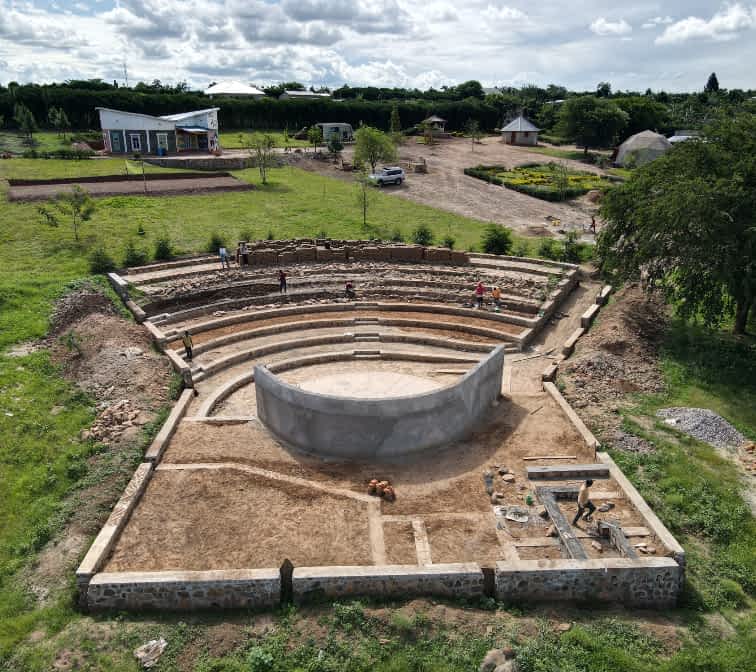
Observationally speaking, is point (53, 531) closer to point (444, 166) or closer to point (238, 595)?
point (238, 595)

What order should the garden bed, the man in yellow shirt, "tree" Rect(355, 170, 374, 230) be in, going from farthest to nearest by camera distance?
the garden bed
"tree" Rect(355, 170, 374, 230)
the man in yellow shirt

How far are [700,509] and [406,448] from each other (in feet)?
20.8

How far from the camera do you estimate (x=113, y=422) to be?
14789 millimetres

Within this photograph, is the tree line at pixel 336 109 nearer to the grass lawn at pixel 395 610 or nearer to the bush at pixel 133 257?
the bush at pixel 133 257

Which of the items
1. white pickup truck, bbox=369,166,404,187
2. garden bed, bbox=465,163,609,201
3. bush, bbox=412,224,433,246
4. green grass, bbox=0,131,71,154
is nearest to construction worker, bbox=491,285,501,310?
bush, bbox=412,224,433,246

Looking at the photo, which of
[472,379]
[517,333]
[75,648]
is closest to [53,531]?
[75,648]

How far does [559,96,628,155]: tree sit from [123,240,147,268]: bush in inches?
2170

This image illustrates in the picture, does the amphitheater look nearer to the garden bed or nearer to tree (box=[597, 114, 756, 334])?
tree (box=[597, 114, 756, 334])

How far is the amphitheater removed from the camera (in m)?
10.1

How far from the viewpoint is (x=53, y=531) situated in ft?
37.0

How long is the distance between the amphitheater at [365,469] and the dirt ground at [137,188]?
1599 centimetres

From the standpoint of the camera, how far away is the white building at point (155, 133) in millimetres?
50625

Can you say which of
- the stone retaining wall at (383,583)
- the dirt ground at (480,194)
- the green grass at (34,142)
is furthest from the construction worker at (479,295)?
the green grass at (34,142)

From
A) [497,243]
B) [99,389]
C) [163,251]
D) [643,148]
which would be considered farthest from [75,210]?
[643,148]
